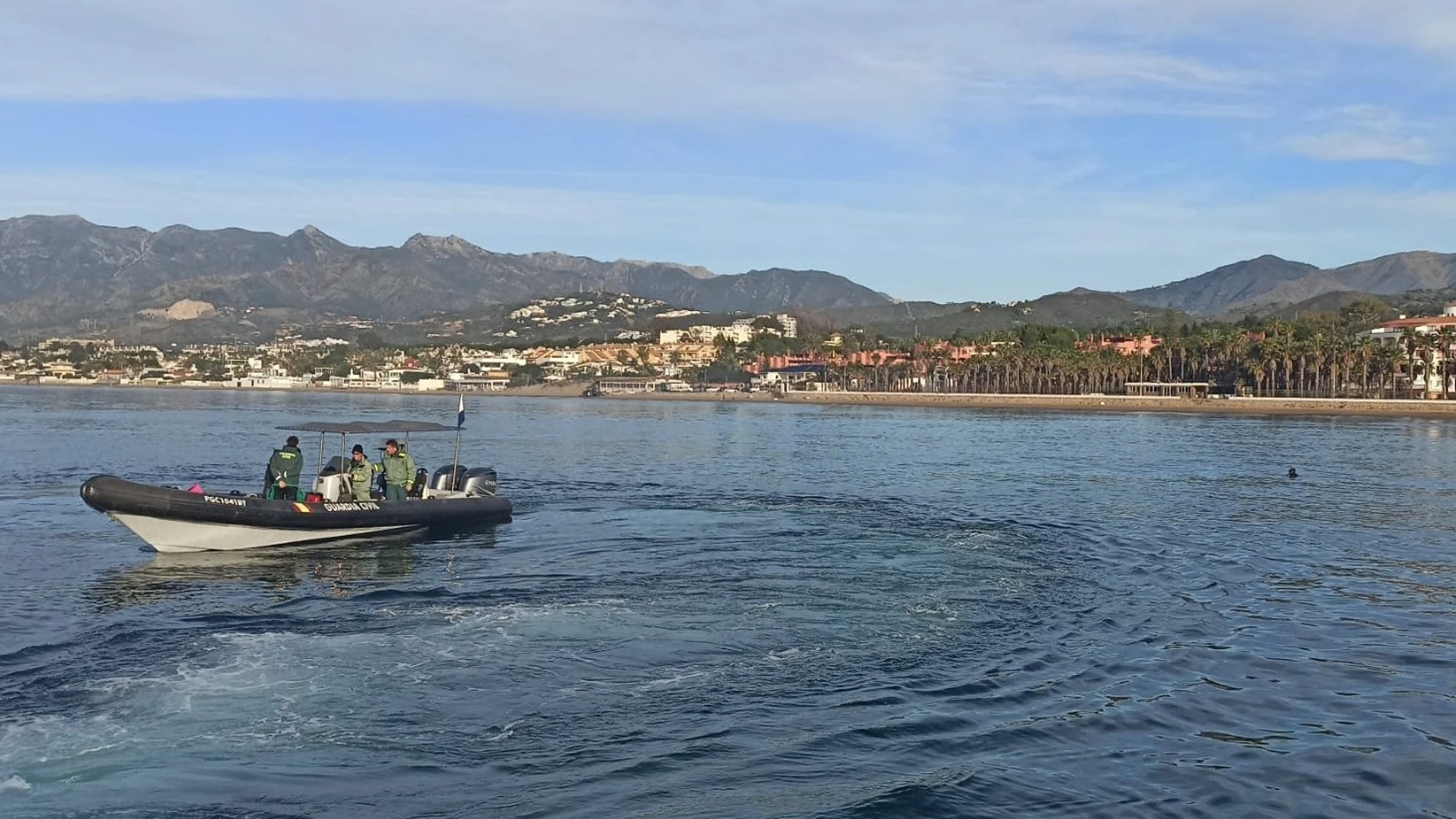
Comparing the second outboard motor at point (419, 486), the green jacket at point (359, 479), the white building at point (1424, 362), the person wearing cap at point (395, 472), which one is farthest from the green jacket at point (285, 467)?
the white building at point (1424, 362)

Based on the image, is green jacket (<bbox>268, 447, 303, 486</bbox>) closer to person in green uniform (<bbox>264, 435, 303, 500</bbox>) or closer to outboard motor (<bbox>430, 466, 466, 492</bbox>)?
person in green uniform (<bbox>264, 435, 303, 500</bbox>)

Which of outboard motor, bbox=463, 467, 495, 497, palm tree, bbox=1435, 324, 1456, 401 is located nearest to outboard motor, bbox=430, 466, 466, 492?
outboard motor, bbox=463, 467, 495, 497

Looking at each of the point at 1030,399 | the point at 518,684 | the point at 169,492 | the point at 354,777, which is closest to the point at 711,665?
the point at 518,684

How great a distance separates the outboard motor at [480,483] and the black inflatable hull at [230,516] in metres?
2.52

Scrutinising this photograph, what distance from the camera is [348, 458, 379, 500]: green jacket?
97.3 ft

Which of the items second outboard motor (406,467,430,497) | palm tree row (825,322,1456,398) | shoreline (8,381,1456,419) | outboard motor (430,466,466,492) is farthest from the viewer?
palm tree row (825,322,1456,398)

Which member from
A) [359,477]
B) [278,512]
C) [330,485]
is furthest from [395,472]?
[278,512]

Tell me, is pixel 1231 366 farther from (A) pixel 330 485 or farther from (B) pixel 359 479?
(A) pixel 330 485

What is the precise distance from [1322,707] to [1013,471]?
125 ft

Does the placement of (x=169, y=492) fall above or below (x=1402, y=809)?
above

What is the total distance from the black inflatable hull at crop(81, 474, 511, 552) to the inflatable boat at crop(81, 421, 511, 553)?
2cm

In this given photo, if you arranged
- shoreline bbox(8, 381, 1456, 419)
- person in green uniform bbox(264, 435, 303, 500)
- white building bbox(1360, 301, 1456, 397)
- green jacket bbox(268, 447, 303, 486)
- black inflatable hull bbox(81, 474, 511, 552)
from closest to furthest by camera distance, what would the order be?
black inflatable hull bbox(81, 474, 511, 552) → person in green uniform bbox(264, 435, 303, 500) → green jacket bbox(268, 447, 303, 486) → shoreline bbox(8, 381, 1456, 419) → white building bbox(1360, 301, 1456, 397)

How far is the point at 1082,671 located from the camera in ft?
58.7

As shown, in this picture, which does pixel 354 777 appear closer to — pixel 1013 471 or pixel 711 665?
pixel 711 665
